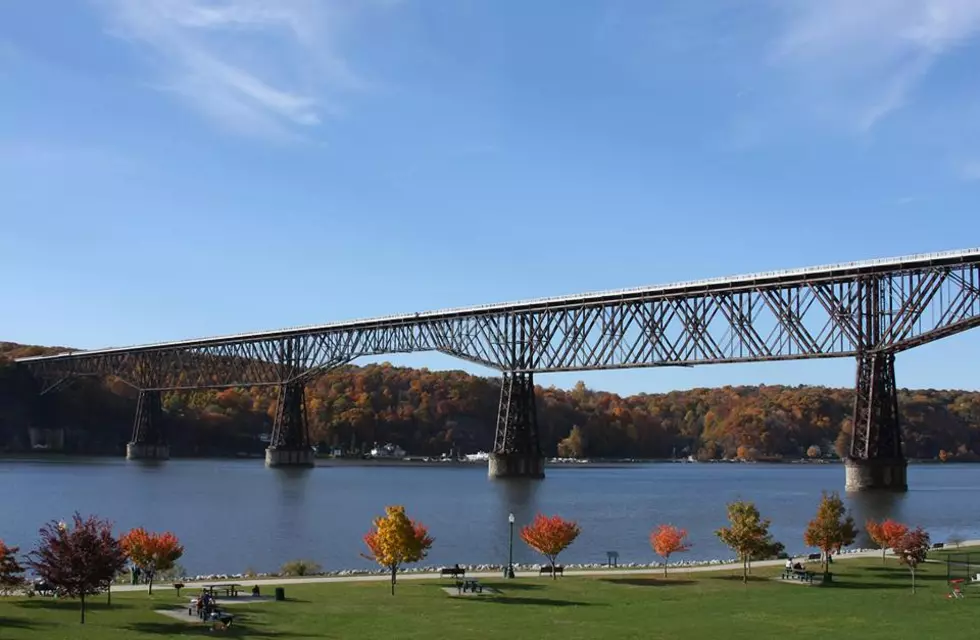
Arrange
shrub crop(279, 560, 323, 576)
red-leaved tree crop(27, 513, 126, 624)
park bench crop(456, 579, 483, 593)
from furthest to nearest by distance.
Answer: shrub crop(279, 560, 323, 576), park bench crop(456, 579, 483, 593), red-leaved tree crop(27, 513, 126, 624)

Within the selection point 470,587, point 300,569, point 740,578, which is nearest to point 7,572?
point 300,569

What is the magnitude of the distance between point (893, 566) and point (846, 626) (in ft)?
54.1

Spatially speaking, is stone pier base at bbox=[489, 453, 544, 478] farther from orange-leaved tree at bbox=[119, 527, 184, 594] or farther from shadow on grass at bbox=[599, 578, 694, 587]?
orange-leaved tree at bbox=[119, 527, 184, 594]

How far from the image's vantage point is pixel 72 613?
32438mm

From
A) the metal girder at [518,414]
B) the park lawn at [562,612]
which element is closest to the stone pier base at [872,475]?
the metal girder at [518,414]

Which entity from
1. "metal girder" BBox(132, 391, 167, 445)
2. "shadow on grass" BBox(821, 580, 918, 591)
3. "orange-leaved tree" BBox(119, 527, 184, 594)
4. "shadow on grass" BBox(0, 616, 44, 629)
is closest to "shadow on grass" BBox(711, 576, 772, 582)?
"shadow on grass" BBox(821, 580, 918, 591)

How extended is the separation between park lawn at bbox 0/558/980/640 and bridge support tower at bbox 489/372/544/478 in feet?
285

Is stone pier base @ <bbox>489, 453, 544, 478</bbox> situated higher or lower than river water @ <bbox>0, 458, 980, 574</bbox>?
higher

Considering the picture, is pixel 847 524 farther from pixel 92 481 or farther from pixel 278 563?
pixel 92 481

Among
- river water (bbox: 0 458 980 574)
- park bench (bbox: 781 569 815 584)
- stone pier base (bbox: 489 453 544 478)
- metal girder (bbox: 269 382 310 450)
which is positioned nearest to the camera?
park bench (bbox: 781 569 815 584)

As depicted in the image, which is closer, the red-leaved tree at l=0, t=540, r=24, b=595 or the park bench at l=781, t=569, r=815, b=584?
the red-leaved tree at l=0, t=540, r=24, b=595

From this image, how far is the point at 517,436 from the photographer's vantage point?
130m

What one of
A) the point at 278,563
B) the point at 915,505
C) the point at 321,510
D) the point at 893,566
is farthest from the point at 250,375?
the point at 893,566

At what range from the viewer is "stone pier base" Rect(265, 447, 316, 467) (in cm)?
16150
